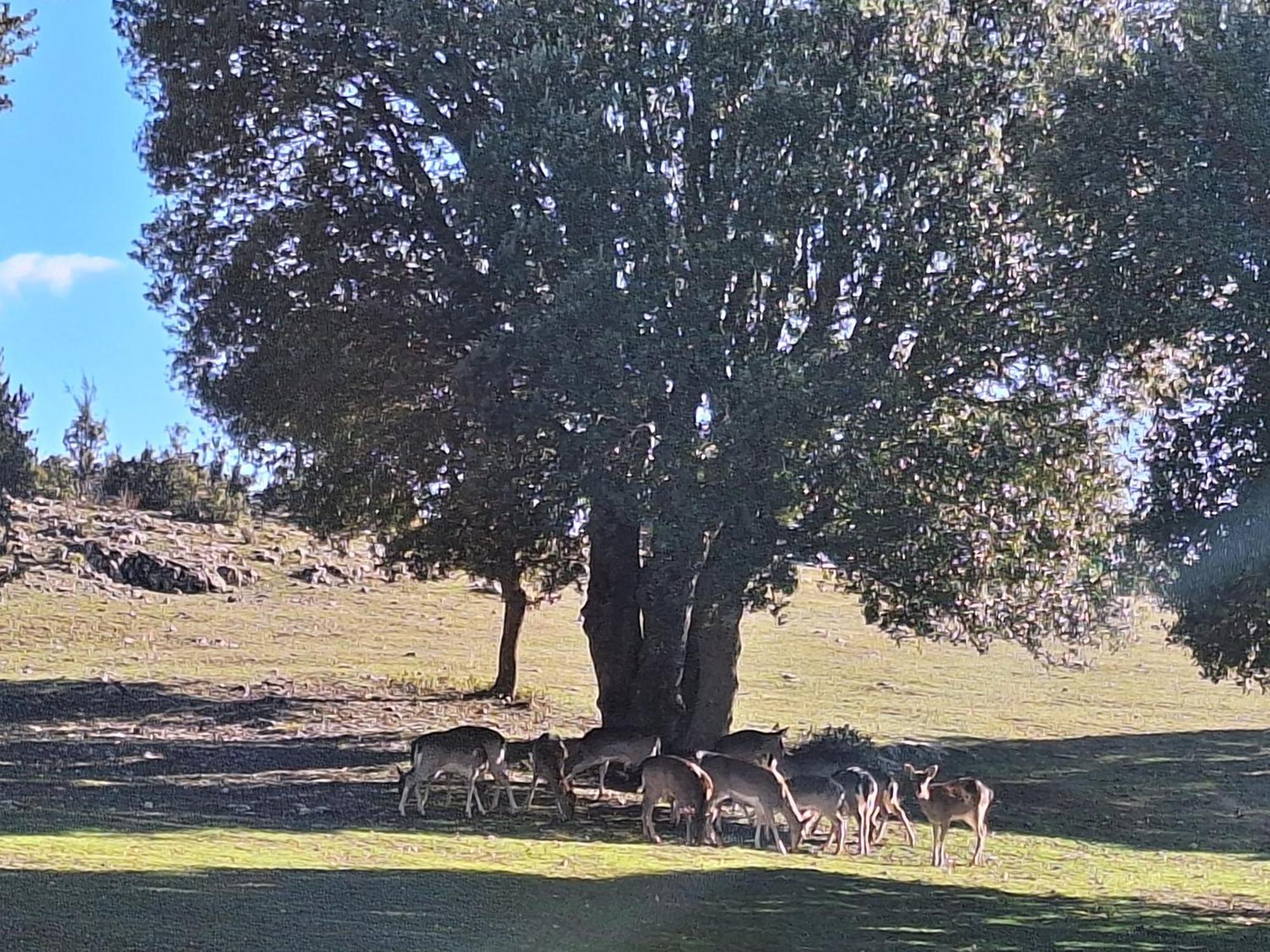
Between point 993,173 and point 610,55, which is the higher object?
point 610,55

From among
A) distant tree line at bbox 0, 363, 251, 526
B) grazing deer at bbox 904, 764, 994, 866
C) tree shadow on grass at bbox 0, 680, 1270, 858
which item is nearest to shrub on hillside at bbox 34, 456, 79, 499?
distant tree line at bbox 0, 363, 251, 526

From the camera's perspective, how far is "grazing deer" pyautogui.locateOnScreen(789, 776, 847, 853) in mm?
16828

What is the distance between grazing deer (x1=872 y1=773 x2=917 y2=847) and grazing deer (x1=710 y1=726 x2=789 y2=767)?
140cm

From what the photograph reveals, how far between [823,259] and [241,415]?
10221mm

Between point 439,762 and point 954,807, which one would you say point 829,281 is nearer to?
point 954,807

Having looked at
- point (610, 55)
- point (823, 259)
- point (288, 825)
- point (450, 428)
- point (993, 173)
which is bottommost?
point (288, 825)

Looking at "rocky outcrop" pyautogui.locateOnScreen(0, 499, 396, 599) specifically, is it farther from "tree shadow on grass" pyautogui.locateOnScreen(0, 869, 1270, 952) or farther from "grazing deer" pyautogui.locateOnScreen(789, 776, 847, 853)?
"tree shadow on grass" pyautogui.locateOnScreen(0, 869, 1270, 952)

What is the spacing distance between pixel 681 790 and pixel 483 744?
2.43m

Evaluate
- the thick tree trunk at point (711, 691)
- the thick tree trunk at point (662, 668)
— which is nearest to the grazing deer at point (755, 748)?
the thick tree trunk at point (711, 691)

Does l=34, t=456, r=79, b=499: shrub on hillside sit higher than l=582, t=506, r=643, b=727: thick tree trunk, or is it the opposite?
l=34, t=456, r=79, b=499: shrub on hillside

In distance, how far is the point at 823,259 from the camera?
15.8 m

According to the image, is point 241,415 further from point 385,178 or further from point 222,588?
point 222,588

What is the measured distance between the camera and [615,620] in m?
22.7

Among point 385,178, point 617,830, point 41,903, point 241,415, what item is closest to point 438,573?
point 241,415
